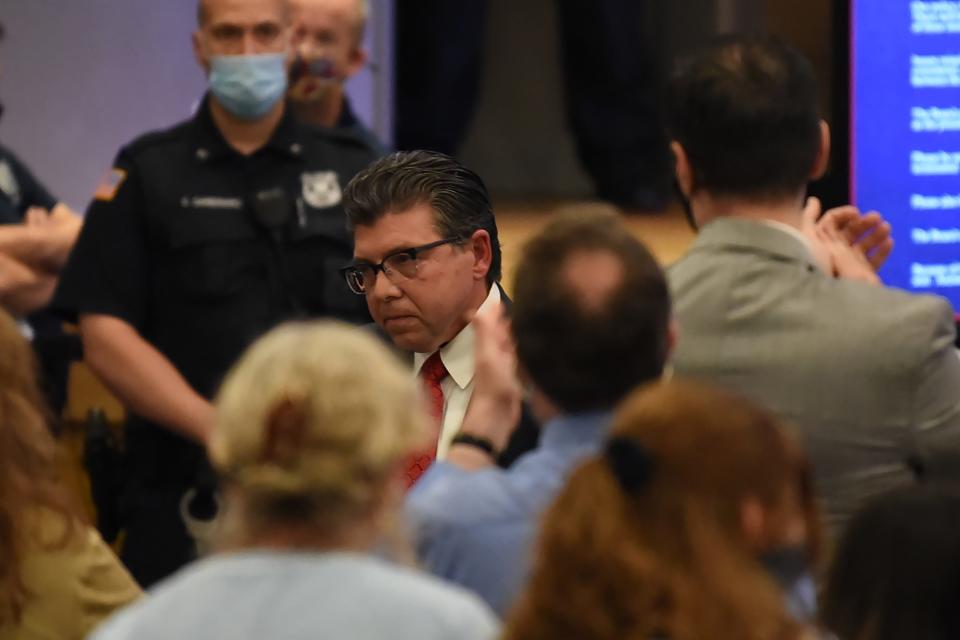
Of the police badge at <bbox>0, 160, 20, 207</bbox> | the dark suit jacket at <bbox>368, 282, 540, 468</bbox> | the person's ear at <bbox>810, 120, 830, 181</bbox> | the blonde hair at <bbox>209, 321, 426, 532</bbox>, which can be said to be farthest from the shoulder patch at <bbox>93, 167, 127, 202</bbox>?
the blonde hair at <bbox>209, 321, 426, 532</bbox>

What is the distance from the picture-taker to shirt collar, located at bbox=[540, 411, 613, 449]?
1.85m

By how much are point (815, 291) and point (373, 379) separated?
80 cm

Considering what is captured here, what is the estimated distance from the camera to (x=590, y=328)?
1820 millimetres

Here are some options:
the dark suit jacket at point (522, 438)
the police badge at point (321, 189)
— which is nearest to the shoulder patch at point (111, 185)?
the police badge at point (321, 189)

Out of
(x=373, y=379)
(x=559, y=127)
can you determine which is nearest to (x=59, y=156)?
(x=559, y=127)

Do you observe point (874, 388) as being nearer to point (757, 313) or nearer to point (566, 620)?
point (757, 313)

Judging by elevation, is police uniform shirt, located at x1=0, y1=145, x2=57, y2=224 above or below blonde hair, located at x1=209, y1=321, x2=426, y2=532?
below

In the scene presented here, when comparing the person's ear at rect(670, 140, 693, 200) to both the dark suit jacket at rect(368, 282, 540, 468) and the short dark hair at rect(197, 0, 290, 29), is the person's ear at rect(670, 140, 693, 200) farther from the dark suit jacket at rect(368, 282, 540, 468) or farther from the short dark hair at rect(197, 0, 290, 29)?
the short dark hair at rect(197, 0, 290, 29)

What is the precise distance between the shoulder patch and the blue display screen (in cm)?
153

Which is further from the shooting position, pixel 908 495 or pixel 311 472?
pixel 908 495

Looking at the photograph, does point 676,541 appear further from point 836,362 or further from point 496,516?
point 836,362

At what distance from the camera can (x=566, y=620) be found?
4.99 feet

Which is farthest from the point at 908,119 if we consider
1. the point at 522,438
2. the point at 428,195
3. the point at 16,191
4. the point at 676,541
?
the point at 16,191

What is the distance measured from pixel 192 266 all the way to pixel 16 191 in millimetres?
691
